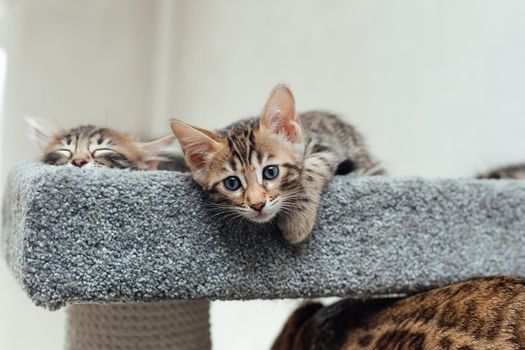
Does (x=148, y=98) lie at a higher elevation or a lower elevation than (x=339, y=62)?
lower

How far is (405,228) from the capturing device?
102 centimetres

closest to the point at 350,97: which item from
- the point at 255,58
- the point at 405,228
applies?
the point at 255,58

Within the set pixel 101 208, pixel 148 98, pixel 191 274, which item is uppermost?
pixel 101 208

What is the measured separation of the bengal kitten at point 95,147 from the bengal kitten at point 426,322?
0.46m

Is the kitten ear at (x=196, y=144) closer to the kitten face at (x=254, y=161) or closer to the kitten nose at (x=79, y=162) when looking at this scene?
the kitten face at (x=254, y=161)

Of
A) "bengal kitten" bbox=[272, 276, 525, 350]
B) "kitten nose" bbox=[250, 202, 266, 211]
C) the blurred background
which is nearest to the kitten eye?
the blurred background

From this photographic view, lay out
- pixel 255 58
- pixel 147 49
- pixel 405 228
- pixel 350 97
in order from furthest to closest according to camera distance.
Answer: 1. pixel 147 49
2. pixel 255 58
3. pixel 350 97
4. pixel 405 228

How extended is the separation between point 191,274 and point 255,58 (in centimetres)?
138

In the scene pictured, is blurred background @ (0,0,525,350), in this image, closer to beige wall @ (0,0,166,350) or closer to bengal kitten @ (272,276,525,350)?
beige wall @ (0,0,166,350)

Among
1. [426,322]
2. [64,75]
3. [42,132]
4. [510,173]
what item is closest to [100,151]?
[42,132]

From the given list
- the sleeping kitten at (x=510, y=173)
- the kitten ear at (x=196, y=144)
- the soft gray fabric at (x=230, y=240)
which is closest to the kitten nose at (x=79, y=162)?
the soft gray fabric at (x=230, y=240)

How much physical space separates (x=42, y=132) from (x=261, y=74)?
1.06 m

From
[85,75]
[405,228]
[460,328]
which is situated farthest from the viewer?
[85,75]

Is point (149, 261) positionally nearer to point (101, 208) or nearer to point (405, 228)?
point (101, 208)
